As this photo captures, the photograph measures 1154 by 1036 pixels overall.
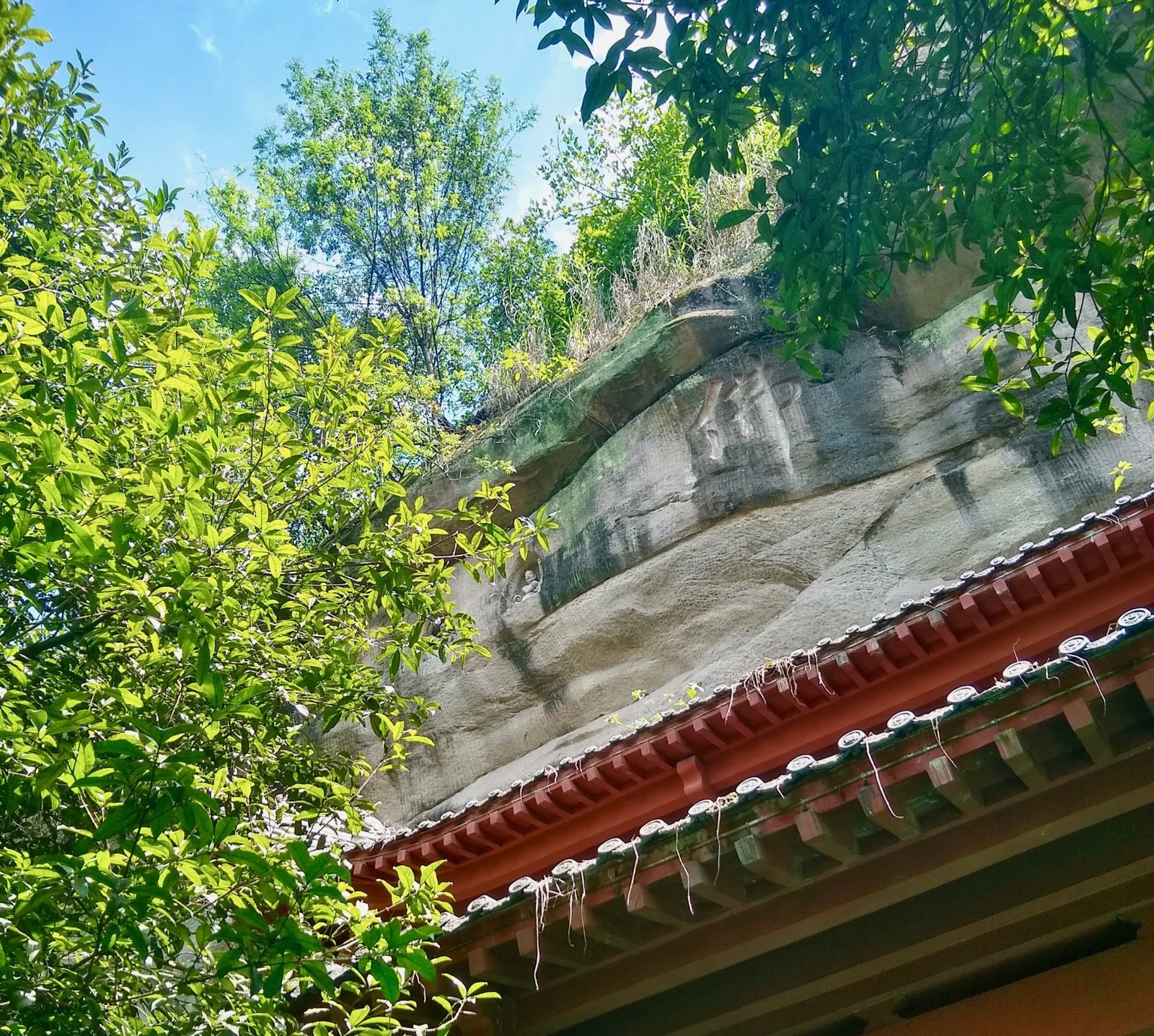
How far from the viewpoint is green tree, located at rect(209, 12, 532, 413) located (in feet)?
60.2

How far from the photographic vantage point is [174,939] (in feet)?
13.3

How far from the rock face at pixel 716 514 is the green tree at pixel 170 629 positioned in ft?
16.4

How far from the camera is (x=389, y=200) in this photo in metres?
18.4

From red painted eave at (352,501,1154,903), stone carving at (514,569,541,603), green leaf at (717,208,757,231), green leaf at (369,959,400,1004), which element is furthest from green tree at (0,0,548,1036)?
stone carving at (514,569,541,603)

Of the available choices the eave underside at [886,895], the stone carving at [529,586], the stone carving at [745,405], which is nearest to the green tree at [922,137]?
the eave underside at [886,895]

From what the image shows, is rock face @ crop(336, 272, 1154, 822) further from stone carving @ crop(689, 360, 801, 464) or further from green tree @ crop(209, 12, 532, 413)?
green tree @ crop(209, 12, 532, 413)

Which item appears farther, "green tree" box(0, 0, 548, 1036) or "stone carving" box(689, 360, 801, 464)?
"stone carving" box(689, 360, 801, 464)

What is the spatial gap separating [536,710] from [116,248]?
6913 mm

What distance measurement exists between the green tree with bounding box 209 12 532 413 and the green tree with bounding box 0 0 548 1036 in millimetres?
12195

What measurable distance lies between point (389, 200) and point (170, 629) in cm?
1554

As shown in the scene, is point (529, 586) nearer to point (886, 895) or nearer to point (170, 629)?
point (170, 629)

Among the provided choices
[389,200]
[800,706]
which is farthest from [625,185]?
[800,706]

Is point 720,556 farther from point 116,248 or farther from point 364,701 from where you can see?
point 116,248

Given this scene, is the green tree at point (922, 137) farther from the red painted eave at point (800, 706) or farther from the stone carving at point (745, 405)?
the stone carving at point (745, 405)
